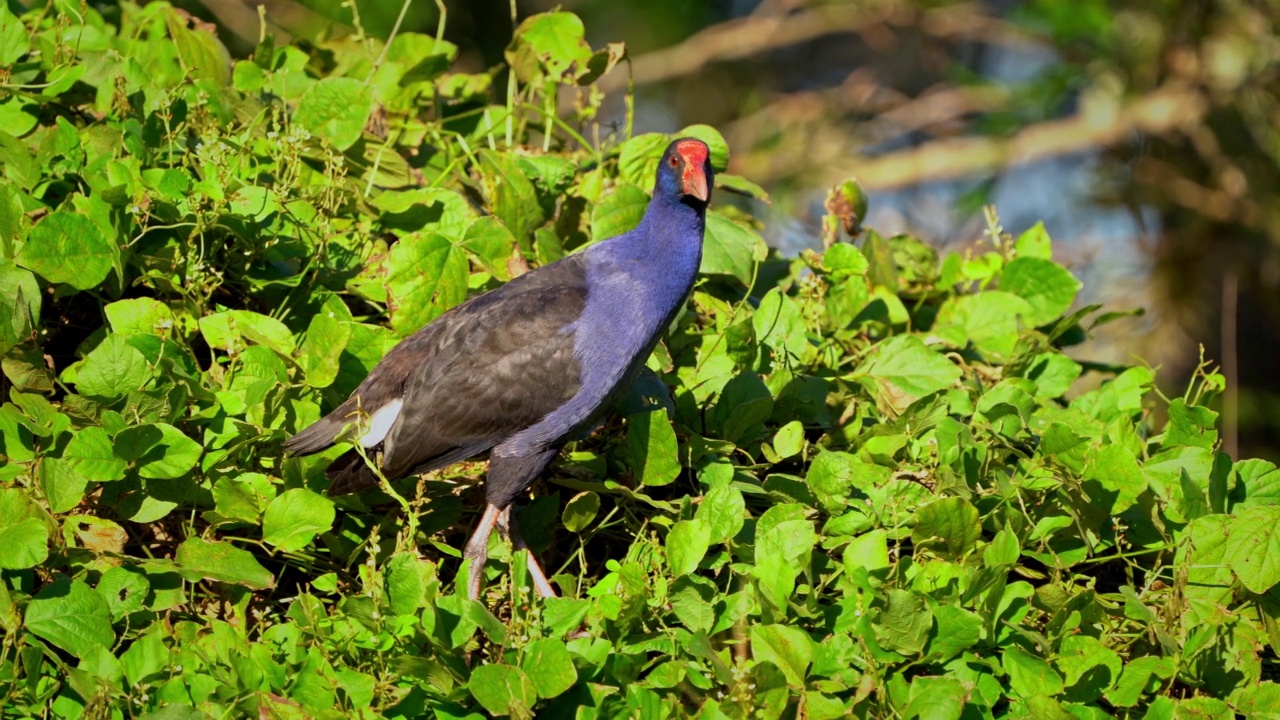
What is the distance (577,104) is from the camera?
3.69 metres

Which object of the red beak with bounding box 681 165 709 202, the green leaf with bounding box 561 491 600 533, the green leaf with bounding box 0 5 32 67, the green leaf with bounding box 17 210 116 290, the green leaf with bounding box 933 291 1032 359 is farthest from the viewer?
the green leaf with bounding box 933 291 1032 359

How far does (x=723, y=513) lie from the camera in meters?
2.59

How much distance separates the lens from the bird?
286 cm

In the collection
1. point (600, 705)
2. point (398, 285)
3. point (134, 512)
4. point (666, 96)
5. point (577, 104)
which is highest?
point (577, 104)

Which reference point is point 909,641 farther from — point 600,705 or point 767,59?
point 767,59

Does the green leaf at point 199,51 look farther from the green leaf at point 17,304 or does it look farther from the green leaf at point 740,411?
the green leaf at point 740,411

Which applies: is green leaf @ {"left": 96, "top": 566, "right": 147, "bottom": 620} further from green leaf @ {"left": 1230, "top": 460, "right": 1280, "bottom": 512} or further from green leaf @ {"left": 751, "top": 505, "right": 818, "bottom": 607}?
green leaf @ {"left": 1230, "top": 460, "right": 1280, "bottom": 512}

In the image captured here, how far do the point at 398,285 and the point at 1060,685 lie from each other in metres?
1.76

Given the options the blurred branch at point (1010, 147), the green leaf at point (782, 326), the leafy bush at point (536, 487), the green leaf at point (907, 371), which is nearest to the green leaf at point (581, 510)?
the leafy bush at point (536, 487)

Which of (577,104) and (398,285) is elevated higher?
(577,104)

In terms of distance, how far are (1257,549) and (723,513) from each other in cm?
107

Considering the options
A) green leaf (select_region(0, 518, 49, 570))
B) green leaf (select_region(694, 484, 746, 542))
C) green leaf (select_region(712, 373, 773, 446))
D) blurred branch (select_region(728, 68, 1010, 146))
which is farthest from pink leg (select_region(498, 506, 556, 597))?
blurred branch (select_region(728, 68, 1010, 146))

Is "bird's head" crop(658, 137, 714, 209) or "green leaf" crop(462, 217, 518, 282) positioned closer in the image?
"bird's head" crop(658, 137, 714, 209)

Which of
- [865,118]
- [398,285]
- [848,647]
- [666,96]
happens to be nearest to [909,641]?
[848,647]
